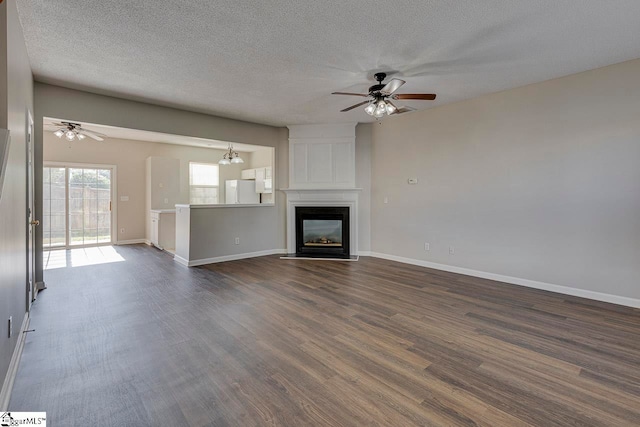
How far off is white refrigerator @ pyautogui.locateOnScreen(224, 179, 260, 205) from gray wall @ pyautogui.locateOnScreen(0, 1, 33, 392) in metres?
5.86

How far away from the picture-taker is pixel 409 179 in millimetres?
5469

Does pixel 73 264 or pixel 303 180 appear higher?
pixel 303 180

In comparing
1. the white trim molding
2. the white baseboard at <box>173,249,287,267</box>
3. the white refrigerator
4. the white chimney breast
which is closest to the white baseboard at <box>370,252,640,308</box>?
the white chimney breast

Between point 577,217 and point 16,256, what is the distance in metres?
5.78

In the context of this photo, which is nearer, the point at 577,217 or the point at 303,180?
the point at 577,217

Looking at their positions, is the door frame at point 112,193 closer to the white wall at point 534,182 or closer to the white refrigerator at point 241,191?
the white refrigerator at point 241,191

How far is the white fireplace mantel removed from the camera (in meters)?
6.02

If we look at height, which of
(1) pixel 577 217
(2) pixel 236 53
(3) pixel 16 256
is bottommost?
(3) pixel 16 256

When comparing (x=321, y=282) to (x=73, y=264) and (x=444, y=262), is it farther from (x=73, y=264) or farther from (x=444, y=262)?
(x=73, y=264)

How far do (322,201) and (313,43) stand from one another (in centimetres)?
350

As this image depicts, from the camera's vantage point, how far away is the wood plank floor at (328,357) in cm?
168

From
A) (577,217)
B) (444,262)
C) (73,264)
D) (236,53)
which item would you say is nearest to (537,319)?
(577,217)

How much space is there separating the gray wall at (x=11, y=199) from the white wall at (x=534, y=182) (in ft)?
16.8

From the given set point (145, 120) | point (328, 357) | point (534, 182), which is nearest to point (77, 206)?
point (145, 120)
